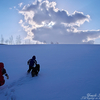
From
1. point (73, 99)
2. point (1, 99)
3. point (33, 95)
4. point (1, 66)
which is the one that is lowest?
point (1, 99)

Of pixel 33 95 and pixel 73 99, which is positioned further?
pixel 33 95

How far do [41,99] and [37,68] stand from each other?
119 inches

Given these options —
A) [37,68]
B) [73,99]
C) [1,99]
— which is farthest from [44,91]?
[37,68]

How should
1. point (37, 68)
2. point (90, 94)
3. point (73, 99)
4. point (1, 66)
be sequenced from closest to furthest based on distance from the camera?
point (73, 99), point (90, 94), point (1, 66), point (37, 68)

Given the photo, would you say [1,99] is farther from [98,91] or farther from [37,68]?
[98,91]

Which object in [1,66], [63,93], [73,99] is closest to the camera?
[73,99]

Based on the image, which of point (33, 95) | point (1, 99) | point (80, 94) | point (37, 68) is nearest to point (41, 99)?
point (33, 95)

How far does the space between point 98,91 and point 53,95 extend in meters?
2.06

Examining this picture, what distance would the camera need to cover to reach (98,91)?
368cm

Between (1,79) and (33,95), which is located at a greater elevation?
(1,79)

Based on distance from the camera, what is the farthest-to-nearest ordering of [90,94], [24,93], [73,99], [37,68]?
[37,68]
[24,93]
[90,94]
[73,99]

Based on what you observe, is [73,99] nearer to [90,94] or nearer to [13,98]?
[90,94]

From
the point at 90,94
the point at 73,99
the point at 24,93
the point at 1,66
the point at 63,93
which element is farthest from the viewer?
the point at 1,66

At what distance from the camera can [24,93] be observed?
4.10 metres
